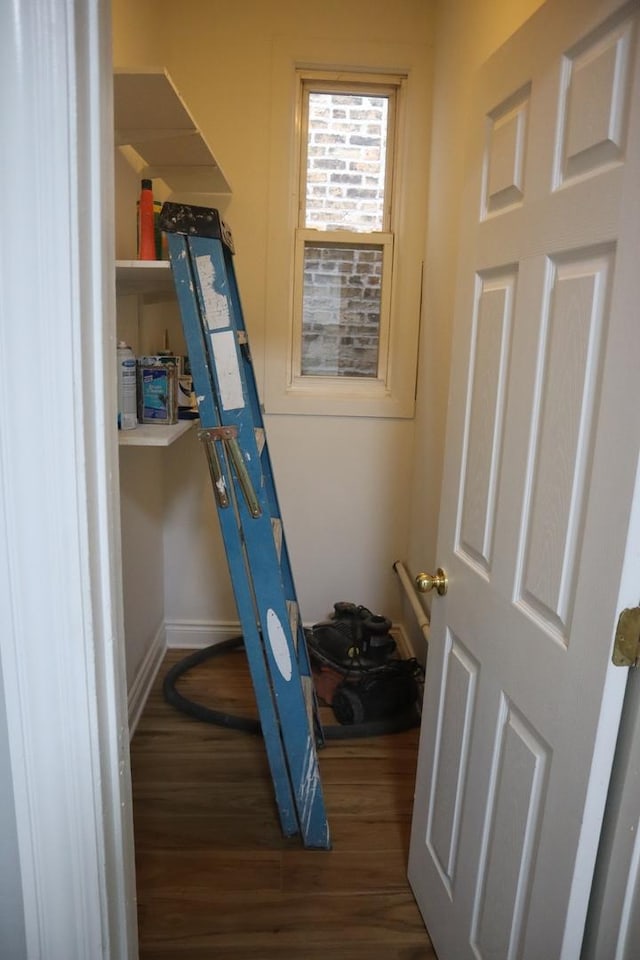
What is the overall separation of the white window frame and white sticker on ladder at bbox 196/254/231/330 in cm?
103

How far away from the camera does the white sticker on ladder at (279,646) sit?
65.1 inches

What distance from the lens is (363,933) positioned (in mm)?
1503

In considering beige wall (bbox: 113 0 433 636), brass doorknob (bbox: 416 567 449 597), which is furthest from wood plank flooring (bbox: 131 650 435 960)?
brass doorknob (bbox: 416 567 449 597)

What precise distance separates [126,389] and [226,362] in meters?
0.32

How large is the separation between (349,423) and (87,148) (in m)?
2.09

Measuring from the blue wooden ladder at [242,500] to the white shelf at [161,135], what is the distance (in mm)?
296

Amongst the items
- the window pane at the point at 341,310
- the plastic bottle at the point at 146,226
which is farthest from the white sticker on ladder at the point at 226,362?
the window pane at the point at 341,310

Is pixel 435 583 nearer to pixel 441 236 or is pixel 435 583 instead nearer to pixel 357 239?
pixel 441 236

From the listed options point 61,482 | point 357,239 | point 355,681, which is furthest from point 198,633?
point 61,482

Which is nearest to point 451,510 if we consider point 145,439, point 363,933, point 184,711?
point 145,439

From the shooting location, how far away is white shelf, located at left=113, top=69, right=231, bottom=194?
1513mm

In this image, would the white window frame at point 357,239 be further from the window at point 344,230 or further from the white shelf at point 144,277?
the white shelf at point 144,277

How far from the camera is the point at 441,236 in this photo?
229 cm

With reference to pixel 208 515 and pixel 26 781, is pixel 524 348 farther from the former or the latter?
pixel 208 515
